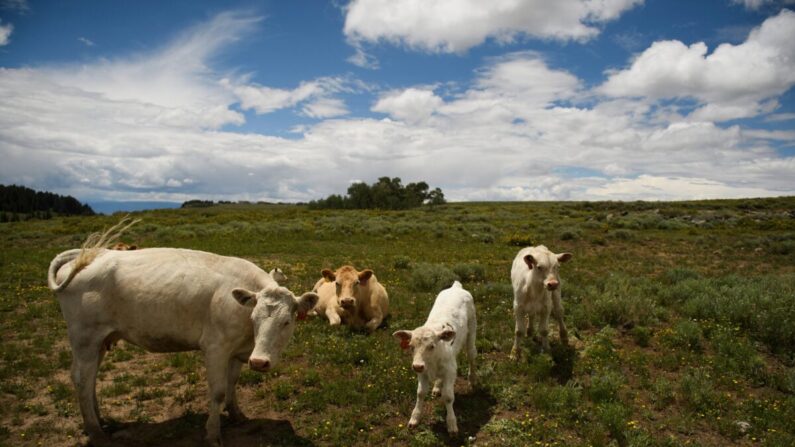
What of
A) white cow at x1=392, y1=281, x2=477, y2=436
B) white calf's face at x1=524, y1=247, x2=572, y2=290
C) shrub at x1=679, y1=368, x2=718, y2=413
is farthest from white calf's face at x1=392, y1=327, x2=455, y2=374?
shrub at x1=679, y1=368, x2=718, y2=413

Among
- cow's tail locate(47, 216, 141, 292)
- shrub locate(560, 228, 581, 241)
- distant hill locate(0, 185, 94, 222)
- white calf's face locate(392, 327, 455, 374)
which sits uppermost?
distant hill locate(0, 185, 94, 222)

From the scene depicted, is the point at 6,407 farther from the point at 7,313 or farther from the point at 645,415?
the point at 645,415

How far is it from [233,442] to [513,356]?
17.6 ft

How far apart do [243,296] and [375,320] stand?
575cm

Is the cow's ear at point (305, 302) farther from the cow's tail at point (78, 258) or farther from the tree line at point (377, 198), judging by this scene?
the tree line at point (377, 198)

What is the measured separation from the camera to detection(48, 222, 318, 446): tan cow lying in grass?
5672 mm

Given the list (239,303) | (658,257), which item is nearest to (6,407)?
(239,303)

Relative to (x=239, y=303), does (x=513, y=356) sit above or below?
below

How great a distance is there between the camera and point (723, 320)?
33.8ft

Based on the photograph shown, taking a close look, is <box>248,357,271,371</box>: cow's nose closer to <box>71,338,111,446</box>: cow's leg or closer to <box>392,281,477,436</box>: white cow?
<box>392,281,477,436</box>: white cow

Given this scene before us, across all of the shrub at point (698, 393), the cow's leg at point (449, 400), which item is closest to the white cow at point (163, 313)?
the cow's leg at point (449, 400)

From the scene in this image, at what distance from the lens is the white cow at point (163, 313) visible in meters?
5.67

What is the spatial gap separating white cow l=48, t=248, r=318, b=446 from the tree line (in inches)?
3651

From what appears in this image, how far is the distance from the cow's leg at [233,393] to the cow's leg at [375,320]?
4.31 metres
